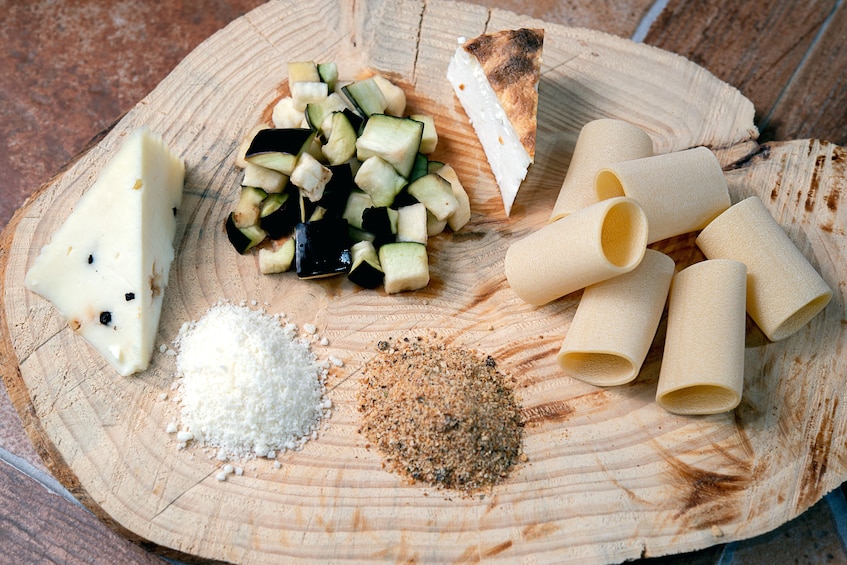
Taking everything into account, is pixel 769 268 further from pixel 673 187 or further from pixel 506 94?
pixel 506 94

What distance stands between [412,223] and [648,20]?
4.83ft

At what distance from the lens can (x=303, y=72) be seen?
1.97m

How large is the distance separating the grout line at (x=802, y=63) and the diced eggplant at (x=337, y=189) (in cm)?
152

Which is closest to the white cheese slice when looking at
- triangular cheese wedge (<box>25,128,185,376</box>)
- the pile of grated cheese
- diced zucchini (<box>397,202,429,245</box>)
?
diced zucchini (<box>397,202,429,245</box>)

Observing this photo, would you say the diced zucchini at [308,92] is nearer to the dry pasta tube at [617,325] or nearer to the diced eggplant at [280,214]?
the diced eggplant at [280,214]

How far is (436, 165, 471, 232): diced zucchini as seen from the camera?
1916mm

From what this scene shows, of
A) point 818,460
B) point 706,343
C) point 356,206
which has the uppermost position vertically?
point 356,206

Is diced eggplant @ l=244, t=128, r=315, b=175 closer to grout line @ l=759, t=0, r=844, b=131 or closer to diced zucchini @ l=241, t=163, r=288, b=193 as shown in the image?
diced zucchini @ l=241, t=163, r=288, b=193

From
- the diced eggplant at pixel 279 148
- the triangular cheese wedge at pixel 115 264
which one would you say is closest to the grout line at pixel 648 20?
the diced eggplant at pixel 279 148

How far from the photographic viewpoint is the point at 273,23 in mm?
2143

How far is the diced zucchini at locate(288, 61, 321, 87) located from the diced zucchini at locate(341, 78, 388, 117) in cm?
9

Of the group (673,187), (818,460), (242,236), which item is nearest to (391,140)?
(242,236)

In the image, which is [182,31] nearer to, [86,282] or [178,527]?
[86,282]

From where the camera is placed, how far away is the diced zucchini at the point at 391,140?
185 centimetres
